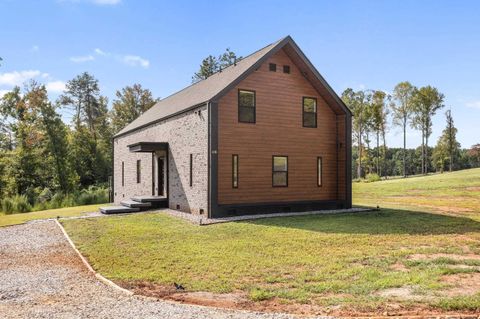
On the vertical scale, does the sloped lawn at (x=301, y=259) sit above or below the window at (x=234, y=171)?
below

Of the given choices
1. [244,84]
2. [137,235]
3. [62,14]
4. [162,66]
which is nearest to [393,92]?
[162,66]

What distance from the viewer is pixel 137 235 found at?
11.7 m

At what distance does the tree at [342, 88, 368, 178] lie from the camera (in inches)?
2048

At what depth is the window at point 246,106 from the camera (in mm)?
16328

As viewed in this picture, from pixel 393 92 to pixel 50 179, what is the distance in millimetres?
45413

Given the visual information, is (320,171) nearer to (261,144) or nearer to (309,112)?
(309,112)

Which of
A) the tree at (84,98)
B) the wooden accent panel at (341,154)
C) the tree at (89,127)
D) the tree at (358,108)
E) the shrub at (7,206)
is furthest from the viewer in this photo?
the tree at (84,98)

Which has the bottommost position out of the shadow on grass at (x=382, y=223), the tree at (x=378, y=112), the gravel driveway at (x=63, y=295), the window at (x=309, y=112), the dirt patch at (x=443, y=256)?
the gravel driveway at (x=63, y=295)

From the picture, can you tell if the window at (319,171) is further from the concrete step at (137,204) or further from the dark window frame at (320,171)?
the concrete step at (137,204)

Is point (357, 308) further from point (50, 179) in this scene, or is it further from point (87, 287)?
point (50, 179)

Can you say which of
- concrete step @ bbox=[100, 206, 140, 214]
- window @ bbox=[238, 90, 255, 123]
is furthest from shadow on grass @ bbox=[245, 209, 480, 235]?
concrete step @ bbox=[100, 206, 140, 214]

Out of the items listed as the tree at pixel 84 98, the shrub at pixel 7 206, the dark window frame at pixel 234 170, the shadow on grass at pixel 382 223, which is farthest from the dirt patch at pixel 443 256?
the tree at pixel 84 98

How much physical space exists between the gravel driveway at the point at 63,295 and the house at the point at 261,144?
7157mm

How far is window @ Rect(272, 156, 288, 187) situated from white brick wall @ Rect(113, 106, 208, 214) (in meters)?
3.42
